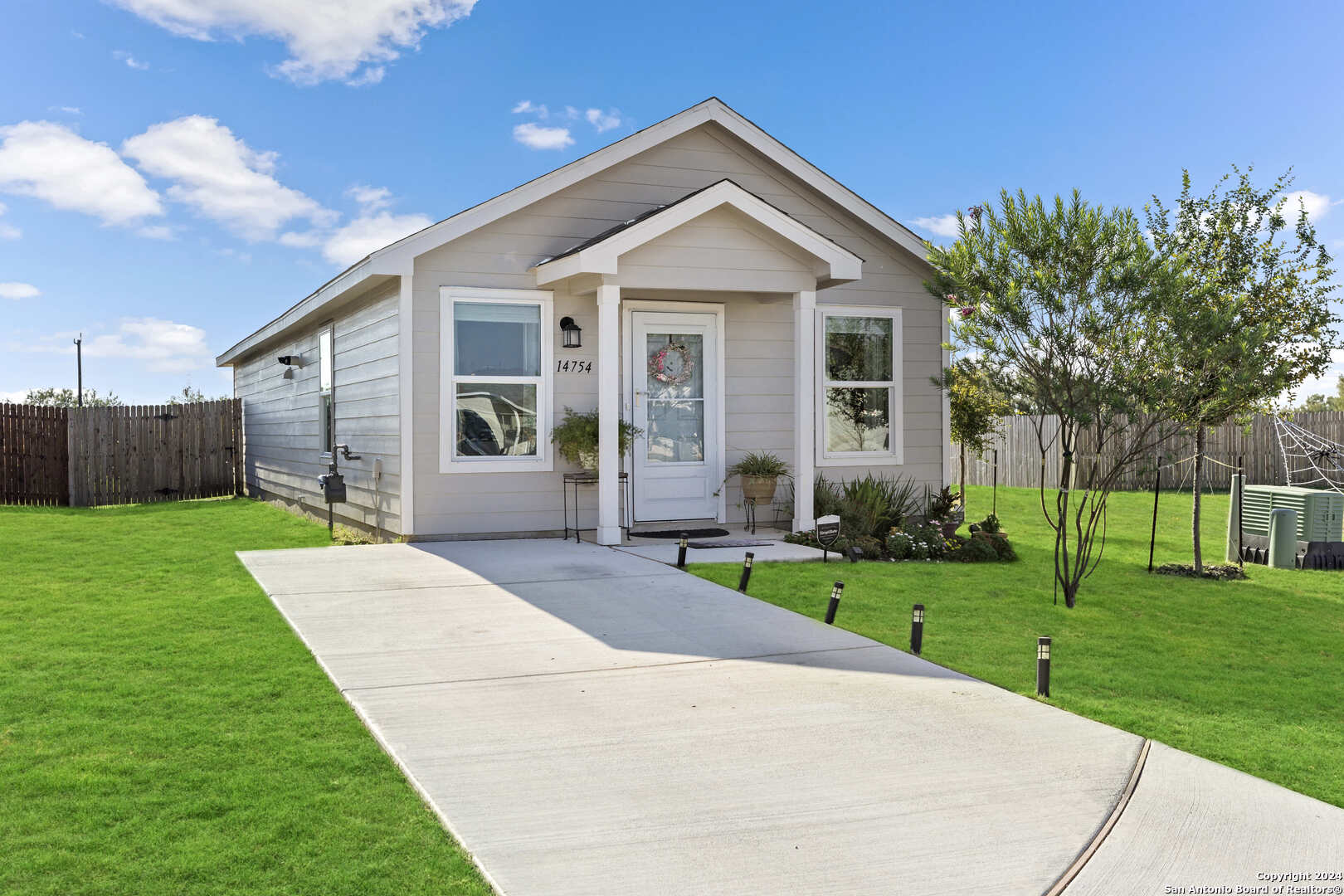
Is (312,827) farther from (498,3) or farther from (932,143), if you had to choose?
(932,143)

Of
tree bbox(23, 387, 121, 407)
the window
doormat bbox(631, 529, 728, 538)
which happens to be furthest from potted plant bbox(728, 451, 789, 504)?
tree bbox(23, 387, 121, 407)

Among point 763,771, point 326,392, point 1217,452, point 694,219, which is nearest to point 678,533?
point 694,219

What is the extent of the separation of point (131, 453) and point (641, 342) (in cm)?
1228

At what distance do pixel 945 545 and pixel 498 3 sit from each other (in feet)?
27.4

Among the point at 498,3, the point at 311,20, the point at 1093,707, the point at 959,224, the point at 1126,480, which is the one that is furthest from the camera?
the point at 1126,480

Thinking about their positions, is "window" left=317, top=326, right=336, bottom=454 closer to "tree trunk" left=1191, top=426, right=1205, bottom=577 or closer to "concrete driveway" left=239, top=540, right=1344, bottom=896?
"concrete driveway" left=239, top=540, right=1344, bottom=896

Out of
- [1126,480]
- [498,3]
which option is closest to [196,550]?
[498,3]

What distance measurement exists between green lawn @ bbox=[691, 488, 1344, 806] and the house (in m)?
2.30

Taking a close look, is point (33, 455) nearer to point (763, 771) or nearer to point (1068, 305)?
point (1068, 305)

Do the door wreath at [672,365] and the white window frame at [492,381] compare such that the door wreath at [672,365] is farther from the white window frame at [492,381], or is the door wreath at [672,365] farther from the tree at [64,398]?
the tree at [64,398]

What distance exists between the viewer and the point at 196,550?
35.8ft

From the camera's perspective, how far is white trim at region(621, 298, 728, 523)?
1095cm

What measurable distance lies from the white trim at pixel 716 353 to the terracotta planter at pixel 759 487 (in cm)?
34

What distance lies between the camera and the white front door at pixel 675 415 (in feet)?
36.4
